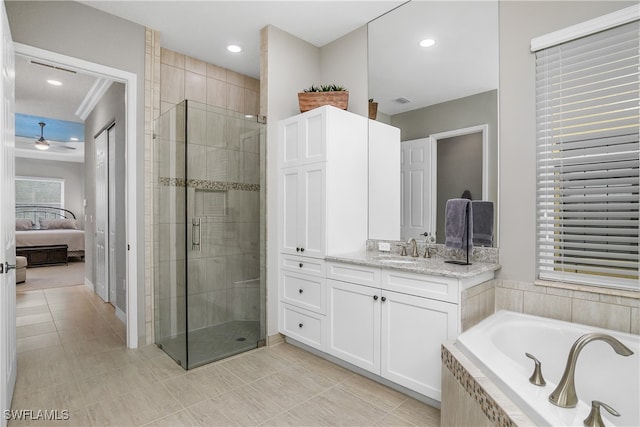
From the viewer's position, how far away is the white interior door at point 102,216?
445cm

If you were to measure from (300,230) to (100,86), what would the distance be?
3.50 metres

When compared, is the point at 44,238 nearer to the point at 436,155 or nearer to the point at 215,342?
the point at 215,342

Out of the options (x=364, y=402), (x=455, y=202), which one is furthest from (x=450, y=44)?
(x=364, y=402)

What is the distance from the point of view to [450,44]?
2645 millimetres

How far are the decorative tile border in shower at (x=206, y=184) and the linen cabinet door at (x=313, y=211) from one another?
491 mm

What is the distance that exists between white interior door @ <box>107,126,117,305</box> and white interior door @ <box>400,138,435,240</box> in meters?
3.48

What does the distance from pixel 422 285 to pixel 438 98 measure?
58.9 inches

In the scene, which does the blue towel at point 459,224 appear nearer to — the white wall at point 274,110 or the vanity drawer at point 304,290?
the vanity drawer at point 304,290

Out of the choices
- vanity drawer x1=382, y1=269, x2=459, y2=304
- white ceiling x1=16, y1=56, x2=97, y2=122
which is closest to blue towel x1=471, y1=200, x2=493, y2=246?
vanity drawer x1=382, y1=269, x2=459, y2=304

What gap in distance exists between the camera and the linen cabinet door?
273cm

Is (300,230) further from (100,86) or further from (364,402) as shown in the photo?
(100,86)

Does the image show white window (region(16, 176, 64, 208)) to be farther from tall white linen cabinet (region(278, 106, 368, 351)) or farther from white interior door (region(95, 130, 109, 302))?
tall white linen cabinet (region(278, 106, 368, 351))

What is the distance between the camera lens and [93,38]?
2.73 meters

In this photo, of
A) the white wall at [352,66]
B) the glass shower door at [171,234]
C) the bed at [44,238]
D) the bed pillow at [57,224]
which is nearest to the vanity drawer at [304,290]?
the glass shower door at [171,234]
